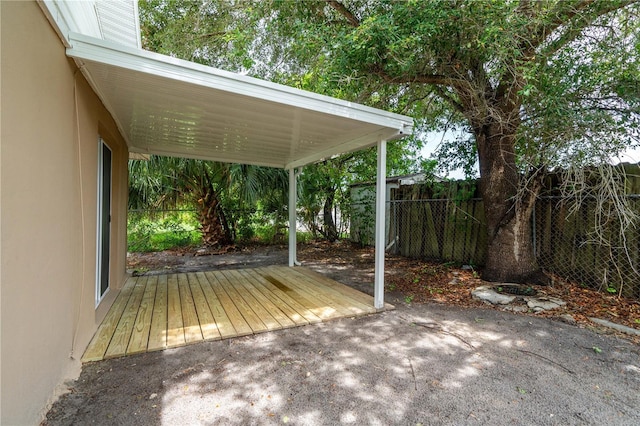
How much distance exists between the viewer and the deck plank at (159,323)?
254 centimetres

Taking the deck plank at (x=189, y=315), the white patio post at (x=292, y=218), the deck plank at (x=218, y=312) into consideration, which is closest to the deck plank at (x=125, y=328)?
the deck plank at (x=189, y=315)

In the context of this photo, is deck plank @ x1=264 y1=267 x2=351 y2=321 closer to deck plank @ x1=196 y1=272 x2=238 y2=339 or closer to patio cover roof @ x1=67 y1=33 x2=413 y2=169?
deck plank @ x1=196 y1=272 x2=238 y2=339

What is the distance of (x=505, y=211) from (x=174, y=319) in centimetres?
472

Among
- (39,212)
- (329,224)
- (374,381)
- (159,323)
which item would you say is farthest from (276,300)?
(329,224)

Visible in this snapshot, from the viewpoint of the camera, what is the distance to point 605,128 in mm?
3305

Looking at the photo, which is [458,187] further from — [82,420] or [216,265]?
[82,420]

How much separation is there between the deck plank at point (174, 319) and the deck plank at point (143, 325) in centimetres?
18

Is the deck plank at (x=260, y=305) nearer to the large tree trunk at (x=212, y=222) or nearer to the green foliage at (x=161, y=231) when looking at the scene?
the large tree trunk at (x=212, y=222)

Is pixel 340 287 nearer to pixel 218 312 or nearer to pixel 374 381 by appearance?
pixel 218 312

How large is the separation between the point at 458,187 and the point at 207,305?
4.82m

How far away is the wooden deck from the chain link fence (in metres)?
2.63

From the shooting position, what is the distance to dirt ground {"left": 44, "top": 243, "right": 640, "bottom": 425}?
5.65 feet

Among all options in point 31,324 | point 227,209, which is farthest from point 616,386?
point 227,209

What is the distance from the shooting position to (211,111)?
309 cm
